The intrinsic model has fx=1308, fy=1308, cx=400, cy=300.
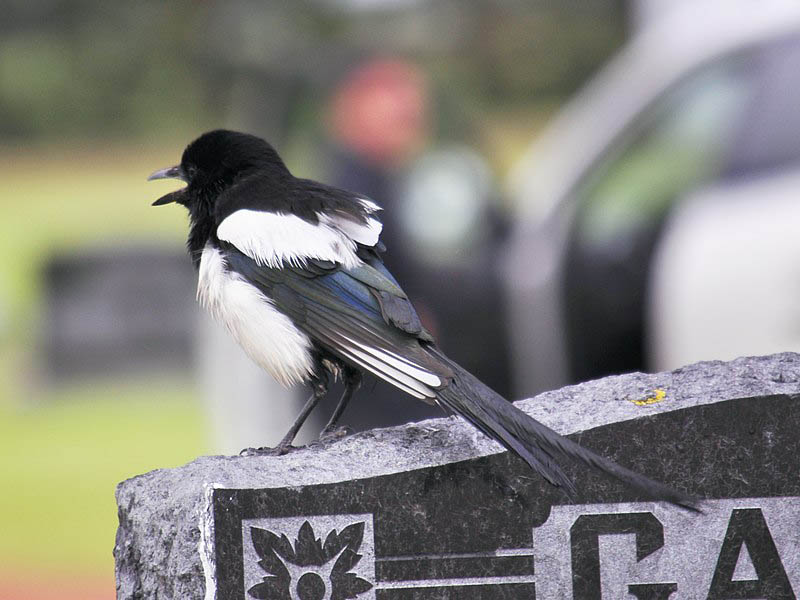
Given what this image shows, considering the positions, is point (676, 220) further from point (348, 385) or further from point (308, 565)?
point (308, 565)

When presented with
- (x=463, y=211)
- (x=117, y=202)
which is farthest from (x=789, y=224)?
(x=117, y=202)

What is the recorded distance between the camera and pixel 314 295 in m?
2.81

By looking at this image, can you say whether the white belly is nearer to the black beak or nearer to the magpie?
the magpie

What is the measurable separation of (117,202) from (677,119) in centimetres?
1685

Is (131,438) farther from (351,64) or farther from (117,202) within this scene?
(117,202)

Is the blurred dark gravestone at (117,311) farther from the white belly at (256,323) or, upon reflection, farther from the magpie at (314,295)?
the white belly at (256,323)

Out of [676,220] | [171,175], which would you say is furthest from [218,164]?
[676,220]

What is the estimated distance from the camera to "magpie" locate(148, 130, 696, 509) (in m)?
2.53

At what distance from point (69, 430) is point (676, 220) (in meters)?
6.08

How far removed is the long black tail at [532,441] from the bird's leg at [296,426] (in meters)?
0.46

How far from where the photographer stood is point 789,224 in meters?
4.74

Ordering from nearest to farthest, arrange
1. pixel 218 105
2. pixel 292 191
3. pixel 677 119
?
pixel 292 191 < pixel 677 119 < pixel 218 105

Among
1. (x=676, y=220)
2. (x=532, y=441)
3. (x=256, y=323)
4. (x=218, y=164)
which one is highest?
(x=676, y=220)

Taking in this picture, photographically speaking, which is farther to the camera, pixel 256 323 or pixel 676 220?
pixel 676 220
